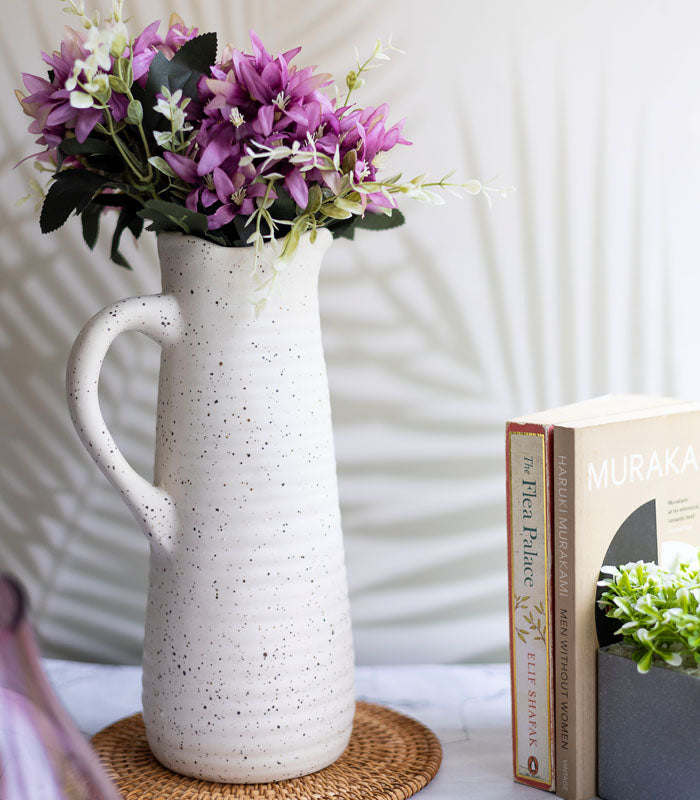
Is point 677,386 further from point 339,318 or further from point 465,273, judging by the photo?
point 339,318

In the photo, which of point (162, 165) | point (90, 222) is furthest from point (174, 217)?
point (90, 222)

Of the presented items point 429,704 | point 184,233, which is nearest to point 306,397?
point 184,233

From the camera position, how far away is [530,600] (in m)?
0.72

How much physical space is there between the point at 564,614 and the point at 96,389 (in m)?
0.39

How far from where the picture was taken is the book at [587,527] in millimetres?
696

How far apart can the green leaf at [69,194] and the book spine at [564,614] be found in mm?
389

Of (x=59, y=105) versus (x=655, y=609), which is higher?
(x=59, y=105)

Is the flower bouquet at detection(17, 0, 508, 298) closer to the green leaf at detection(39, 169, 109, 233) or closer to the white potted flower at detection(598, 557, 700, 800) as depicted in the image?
the green leaf at detection(39, 169, 109, 233)

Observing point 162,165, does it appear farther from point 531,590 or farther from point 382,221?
point 531,590

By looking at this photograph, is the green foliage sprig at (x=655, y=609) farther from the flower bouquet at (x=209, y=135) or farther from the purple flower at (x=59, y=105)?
the purple flower at (x=59, y=105)

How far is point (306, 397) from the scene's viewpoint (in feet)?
Answer: 2.33

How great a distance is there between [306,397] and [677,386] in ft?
1.56

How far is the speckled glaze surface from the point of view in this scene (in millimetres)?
684

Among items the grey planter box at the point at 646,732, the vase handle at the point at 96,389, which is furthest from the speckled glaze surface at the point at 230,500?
the grey planter box at the point at 646,732
